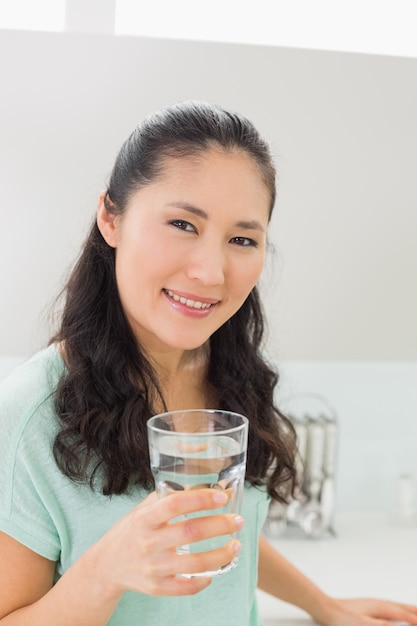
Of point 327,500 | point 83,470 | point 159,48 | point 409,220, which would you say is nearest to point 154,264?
point 83,470

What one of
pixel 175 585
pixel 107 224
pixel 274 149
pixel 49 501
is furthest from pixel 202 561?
pixel 274 149

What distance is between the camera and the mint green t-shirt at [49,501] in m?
0.95

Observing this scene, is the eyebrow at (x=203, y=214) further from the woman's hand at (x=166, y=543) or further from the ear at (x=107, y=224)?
the woman's hand at (x=166, y=543)

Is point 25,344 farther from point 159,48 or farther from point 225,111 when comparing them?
point 225,111

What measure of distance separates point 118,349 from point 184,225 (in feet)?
0.71

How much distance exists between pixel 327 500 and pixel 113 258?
120 cm

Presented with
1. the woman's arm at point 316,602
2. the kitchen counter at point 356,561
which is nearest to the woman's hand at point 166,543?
the woman's arm at point 316,602

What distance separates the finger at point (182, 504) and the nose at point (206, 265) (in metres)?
0.34

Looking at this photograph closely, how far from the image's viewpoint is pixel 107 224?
3.65ft

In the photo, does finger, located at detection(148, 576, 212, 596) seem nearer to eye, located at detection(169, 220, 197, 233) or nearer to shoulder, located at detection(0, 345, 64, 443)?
shoulder, located at detection(0, 345, 64, 443)

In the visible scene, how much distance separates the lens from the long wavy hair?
40.1 inches

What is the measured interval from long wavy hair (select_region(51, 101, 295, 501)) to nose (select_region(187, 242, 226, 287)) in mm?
126

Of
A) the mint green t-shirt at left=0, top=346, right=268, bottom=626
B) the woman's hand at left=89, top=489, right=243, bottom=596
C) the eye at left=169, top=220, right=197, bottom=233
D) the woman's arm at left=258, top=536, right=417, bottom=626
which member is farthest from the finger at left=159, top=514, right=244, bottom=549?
the woman's arm at left=258, top=536, right=417, bottom=626

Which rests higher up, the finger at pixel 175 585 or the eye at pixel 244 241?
the eye at pixel 244 241
